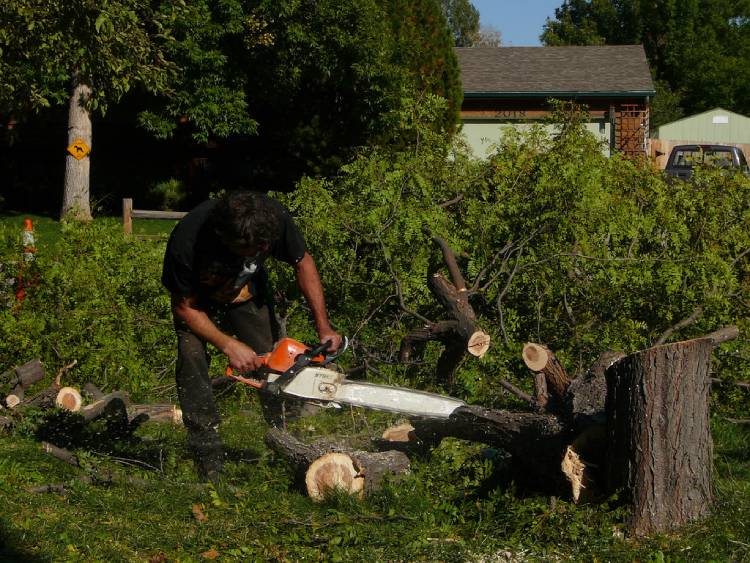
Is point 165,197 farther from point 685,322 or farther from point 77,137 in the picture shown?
point 685,322

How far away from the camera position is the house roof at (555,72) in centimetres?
2564

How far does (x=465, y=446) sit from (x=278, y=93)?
49.2 ft

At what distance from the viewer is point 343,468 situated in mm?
4332

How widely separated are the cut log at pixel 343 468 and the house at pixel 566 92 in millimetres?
20001

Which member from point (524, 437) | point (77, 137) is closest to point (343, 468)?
point (524, 437)

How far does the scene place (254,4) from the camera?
18.0 meters

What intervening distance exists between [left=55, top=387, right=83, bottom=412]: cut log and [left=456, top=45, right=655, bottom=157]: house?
18.9m

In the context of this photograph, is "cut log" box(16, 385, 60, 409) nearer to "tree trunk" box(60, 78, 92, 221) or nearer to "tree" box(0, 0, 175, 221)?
"tree" box(0, 0, 175, 221)

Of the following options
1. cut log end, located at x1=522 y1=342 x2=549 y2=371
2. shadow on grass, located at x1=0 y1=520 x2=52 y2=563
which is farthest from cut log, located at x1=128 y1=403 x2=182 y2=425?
cut log end, located at x1=522 y1=342 x2=549 y2=371

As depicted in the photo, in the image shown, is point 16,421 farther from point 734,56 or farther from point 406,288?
point 734,56

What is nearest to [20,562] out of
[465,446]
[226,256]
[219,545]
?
[219,545]

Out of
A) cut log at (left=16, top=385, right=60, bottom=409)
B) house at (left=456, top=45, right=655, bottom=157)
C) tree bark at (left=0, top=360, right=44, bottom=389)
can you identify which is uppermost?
house at (left=456, top=45, right=655, bottom=157)

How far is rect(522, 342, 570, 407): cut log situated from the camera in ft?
14.9

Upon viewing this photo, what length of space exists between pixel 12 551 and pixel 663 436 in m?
2.64
